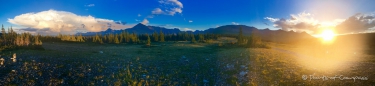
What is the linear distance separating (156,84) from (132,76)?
3.60 m

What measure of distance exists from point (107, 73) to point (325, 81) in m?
20.7

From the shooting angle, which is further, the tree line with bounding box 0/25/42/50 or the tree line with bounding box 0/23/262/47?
the tree line with bounding box 0/23/262/47

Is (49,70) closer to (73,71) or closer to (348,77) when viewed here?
(73,71)

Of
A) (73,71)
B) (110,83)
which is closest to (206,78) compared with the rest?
(110,83)

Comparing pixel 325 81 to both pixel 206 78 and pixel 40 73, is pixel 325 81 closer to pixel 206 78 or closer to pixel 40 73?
pixel 206 78

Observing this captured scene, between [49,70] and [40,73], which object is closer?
[40,73]

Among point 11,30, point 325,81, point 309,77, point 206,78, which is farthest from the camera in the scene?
point 11,30

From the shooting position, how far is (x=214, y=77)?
1788 cm

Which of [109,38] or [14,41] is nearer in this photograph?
[14,41]

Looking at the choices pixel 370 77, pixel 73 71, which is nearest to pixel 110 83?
pixel 73 71

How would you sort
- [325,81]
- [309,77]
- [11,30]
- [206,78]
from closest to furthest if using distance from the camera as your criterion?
[325,81] → [309,77] → [206,78] → [11,30]

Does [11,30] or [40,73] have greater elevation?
[11,30]

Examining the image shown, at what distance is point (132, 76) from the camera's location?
17.6 meters

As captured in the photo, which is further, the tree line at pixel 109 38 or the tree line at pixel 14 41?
the tree line at pixel 109 38
